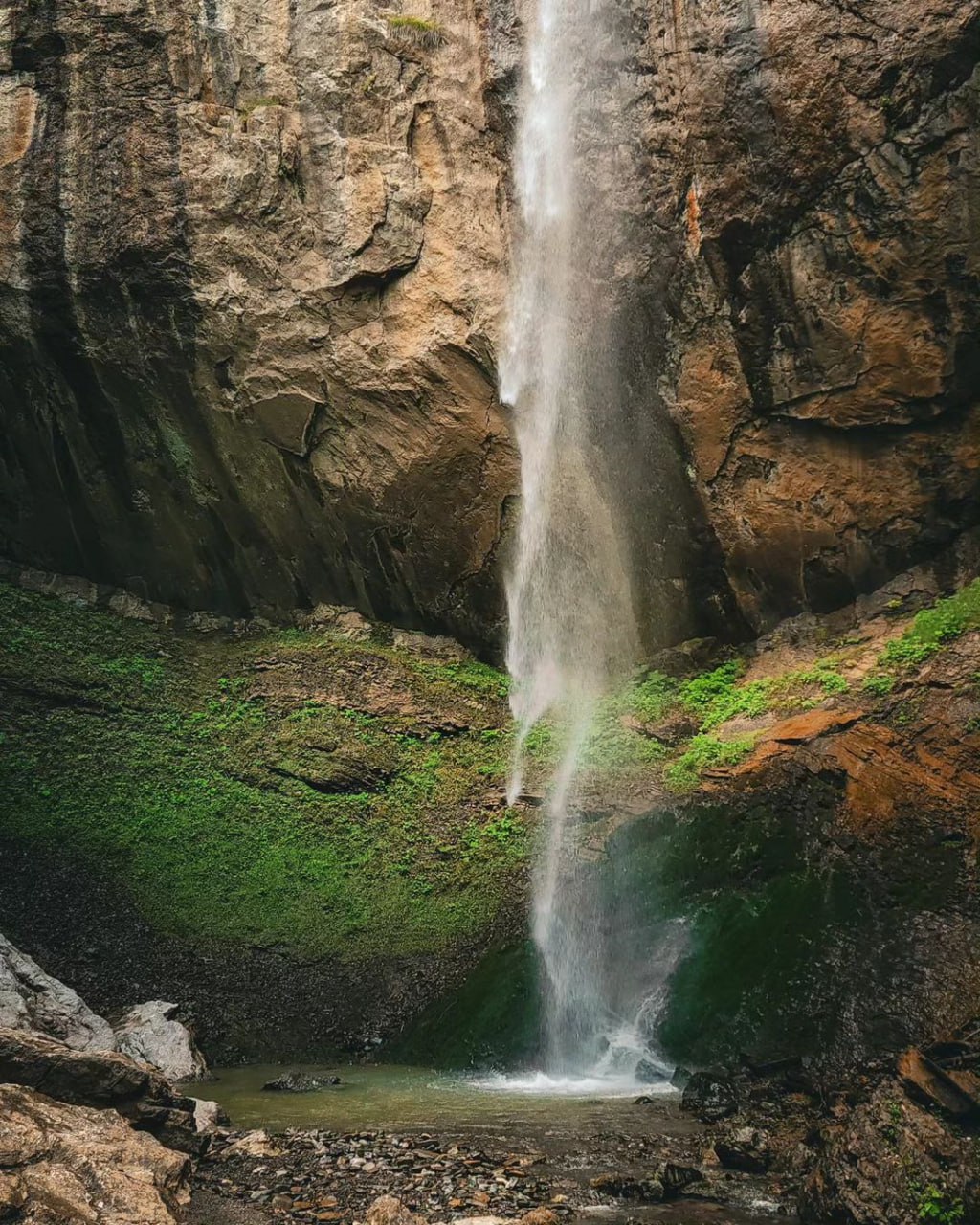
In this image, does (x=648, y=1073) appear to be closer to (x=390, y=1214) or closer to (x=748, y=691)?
(x=390, y=1214)

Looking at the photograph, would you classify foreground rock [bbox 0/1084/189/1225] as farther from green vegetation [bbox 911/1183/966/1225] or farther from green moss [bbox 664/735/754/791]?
green moss [bbox 664/735/754/791]

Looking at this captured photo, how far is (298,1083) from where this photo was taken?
303 inches

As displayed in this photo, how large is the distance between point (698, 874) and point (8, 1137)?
6.69m

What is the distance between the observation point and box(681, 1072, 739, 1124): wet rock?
6.16 m

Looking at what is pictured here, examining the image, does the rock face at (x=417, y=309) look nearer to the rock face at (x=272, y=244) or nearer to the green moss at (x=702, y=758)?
the rock face at (x=272, y=244)

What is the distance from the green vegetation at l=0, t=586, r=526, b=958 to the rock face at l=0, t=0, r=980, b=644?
4.09ft

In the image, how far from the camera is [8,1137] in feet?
13.1

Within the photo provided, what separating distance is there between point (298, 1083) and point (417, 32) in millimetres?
13332

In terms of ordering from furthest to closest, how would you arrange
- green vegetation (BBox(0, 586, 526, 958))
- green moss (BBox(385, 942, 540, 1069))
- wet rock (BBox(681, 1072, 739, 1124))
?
green vegetation (BBox(0, 586, 526, 958)) → green moss (BBox(385, 942, 540, 1069)) → wet rock (BBox(681, 1072, 739, 1124))

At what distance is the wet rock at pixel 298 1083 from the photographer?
24.9 ft

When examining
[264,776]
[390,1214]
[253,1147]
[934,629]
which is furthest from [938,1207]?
[264,776]

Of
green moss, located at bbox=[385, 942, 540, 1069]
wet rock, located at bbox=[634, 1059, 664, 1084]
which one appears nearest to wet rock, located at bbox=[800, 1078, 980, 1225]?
wet rock, located at bbox=[634, 1059, 664, 1084]

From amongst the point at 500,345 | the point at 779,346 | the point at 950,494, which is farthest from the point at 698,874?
the point at 500,345

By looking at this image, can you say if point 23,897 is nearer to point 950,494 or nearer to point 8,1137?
point 8,1137
